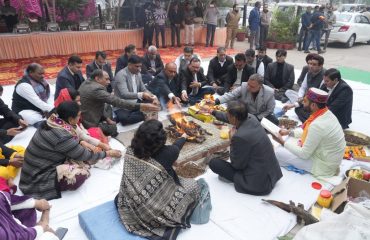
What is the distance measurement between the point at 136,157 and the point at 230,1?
48.9ft

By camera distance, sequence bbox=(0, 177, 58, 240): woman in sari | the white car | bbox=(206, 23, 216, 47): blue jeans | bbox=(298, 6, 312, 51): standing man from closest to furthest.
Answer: bbox=(0, 177, 58, 240): woman in sari < bbox=(298, 6, 312, 51): standing man < bbox=(206, 23, 216, 47): blue jeans < the white car

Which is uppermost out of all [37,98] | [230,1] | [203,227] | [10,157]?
[230,1]

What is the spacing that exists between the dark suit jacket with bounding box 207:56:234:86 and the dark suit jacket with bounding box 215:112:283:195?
3985 millimetres

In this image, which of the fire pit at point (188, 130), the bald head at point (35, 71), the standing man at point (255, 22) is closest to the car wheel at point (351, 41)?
the standing man at point (255, 22)

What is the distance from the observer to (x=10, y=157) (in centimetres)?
378

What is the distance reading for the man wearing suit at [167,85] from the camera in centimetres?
593

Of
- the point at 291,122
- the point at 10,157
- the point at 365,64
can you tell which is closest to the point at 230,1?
the point at 365,64

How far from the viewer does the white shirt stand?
4836 millimetres

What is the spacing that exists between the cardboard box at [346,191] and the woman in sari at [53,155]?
2.79 metres

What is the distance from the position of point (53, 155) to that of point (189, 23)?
11162 millimetres

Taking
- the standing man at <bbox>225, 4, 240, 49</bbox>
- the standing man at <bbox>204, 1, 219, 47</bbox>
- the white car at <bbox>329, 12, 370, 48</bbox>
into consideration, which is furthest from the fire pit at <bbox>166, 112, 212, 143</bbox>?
the white car at <bbox>329, 12, 370, 48</bbox>

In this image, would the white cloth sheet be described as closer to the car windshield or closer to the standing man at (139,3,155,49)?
the standing man at (139,3,155,49)

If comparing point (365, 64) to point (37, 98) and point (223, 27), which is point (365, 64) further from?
point (37, 98)

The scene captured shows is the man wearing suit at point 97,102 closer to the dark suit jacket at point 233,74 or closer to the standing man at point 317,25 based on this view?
the dark suit jacket at point 233,74
